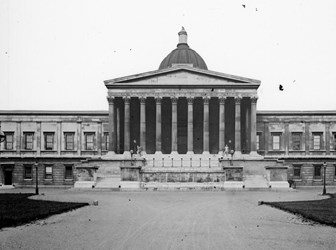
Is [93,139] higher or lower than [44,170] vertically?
higher

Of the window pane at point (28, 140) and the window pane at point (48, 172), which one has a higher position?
the window pane at point (28, 140)

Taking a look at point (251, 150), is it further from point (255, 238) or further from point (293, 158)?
point (255, 238)

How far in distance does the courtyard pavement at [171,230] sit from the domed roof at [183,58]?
51.6 m

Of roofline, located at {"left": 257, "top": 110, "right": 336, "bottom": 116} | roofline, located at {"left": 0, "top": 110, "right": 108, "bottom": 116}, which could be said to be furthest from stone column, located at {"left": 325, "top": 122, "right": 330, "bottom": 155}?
roofline, located at {"left": 0, "top": 110, "right": 108, "bottom": 116}

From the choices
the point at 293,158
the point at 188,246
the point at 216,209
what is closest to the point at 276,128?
the point at 293,158

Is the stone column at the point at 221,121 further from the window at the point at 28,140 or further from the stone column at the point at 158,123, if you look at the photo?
the window at the point at 28,140

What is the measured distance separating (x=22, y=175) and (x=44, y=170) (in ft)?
10.2

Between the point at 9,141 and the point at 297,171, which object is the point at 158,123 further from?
the point at 9,141

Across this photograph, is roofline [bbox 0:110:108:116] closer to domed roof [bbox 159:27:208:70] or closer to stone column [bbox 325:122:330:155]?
domed roof [bbox 159:27:208:70]

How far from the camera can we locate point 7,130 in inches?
2827

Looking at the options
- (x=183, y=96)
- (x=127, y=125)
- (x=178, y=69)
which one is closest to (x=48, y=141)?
(x=127, y=125)

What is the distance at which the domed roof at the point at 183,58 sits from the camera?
253 feet

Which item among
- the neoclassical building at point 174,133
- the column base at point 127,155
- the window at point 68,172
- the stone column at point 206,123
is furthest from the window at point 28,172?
the stone column at point 206,123

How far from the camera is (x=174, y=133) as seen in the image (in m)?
63.1
